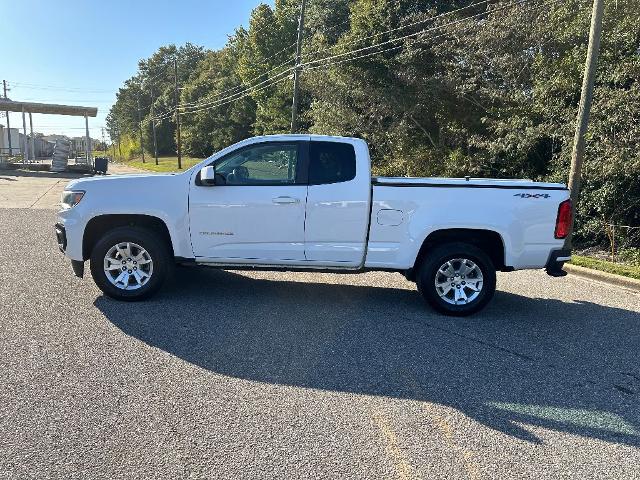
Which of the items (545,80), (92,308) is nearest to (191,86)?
(545,80)

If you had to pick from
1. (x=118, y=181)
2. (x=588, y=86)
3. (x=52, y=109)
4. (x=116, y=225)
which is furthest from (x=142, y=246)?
(x=52, y=109)

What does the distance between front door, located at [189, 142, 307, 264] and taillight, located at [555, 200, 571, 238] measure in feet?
9.25

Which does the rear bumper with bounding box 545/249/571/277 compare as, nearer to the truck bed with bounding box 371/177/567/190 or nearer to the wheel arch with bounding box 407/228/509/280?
the wheel arch with bounding box 407/228/509/280

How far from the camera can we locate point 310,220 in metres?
5.40

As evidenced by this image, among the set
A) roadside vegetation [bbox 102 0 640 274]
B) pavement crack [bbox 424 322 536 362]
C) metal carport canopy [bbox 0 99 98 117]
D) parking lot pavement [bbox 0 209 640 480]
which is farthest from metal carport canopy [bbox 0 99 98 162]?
pavement crack [bbox 424 322 536 362]

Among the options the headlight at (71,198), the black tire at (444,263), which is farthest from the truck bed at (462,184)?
the headlight at (71,198)

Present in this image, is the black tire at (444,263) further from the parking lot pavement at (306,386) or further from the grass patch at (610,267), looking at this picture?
the grass patch at (610,267)

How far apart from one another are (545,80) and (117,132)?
433ft

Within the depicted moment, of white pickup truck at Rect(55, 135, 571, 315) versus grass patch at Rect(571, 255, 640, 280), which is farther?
grass patch at Rect(571, 255, 640, 280)

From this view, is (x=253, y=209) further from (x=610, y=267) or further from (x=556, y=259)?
(x=610, y=267)

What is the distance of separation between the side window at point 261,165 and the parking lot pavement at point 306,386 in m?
1.45

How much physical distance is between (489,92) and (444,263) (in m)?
10.6

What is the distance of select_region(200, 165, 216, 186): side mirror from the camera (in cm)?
526

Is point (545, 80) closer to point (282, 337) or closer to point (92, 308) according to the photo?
point (282, 337)
